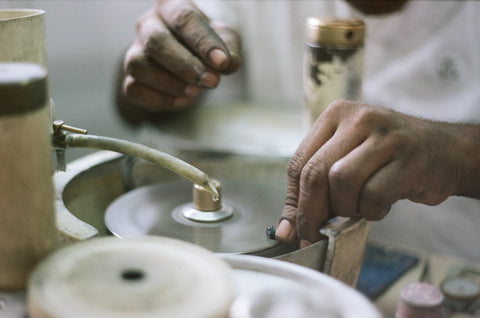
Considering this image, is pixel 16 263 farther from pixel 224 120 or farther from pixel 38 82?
pixel 224 120

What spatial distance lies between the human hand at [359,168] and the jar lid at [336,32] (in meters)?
0.13

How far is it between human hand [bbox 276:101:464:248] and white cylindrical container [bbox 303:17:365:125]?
0.12m

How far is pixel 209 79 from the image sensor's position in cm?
92

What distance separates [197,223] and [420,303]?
0.33 meters

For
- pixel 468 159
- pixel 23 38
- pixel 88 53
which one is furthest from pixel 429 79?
pixel 88 53

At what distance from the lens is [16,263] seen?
363mm

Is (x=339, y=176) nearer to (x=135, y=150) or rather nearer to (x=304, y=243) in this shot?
(x=304, y=243)

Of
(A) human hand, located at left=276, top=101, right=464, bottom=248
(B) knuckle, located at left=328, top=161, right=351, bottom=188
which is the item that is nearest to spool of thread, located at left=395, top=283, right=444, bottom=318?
(A) human hand, located at left=276, top=101, right=464, bottom=248

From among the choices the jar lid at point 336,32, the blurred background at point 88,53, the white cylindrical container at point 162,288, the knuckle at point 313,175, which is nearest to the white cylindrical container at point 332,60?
the jar lid at point 336,32

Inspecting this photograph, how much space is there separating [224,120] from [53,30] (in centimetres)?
69

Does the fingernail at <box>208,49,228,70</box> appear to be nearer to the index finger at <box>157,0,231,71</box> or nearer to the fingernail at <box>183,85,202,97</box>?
the index finger at <box>157,0,231,71</box>

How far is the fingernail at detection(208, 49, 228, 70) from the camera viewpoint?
886 mm

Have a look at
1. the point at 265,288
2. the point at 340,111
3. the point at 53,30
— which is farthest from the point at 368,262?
the point at 53,30

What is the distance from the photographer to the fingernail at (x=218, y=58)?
34.9 inches
